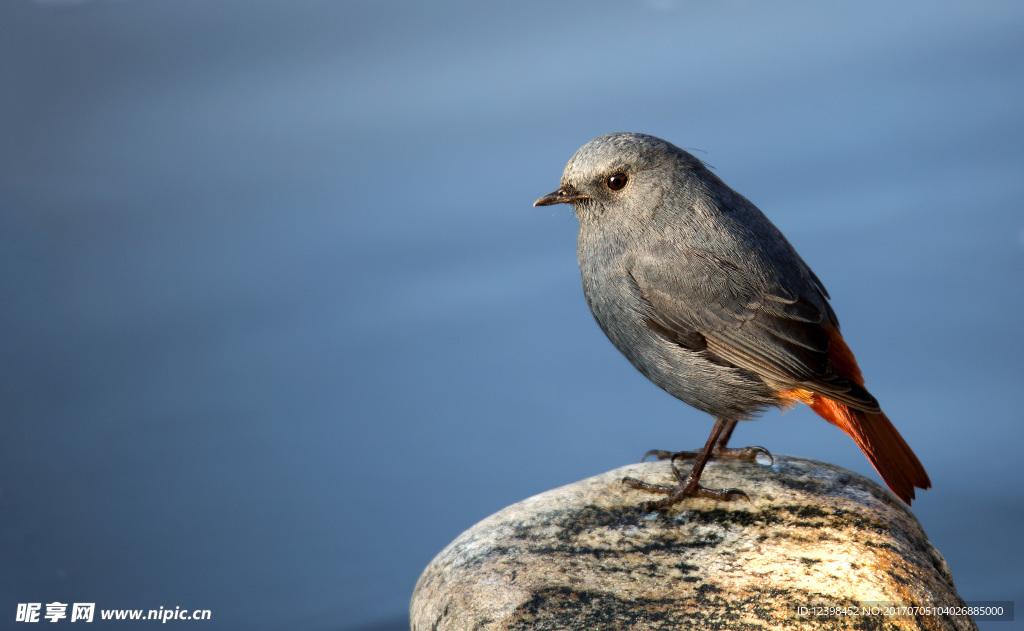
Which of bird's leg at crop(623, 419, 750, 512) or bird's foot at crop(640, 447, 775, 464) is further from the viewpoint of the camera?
bird's foot at crop(640, 447, 775, 464)

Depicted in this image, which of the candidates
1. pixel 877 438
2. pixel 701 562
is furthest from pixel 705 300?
pixel 701 562

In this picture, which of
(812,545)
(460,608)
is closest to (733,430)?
(812,545)

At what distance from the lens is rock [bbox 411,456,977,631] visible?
355cm

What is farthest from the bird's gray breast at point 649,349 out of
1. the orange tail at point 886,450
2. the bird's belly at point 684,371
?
the orange tail at point 886,450

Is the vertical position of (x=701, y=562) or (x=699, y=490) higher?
(x=699, y=490)

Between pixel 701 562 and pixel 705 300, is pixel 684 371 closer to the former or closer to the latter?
pixel 705 300

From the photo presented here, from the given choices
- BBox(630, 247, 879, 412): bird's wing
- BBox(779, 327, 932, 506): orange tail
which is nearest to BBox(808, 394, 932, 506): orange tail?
BBox(779, 327, 932, 506): orange tail

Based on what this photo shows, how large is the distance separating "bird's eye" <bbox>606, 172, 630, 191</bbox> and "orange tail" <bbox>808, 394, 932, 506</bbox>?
1.12 metres

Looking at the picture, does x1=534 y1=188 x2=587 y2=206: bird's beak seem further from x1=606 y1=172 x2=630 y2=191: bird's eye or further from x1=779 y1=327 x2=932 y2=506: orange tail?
x1=779 y1=327 x2=932 y2=506: orange tail

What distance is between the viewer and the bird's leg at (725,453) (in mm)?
4465

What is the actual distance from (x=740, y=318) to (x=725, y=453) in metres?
0.96

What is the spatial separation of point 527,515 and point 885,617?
1422 mm

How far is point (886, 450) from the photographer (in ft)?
12.4

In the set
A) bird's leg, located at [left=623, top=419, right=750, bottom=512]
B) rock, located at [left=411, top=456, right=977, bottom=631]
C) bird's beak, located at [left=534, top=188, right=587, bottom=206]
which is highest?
bird's beak, located at [left=534, top=188, right=587, bottom=206]
